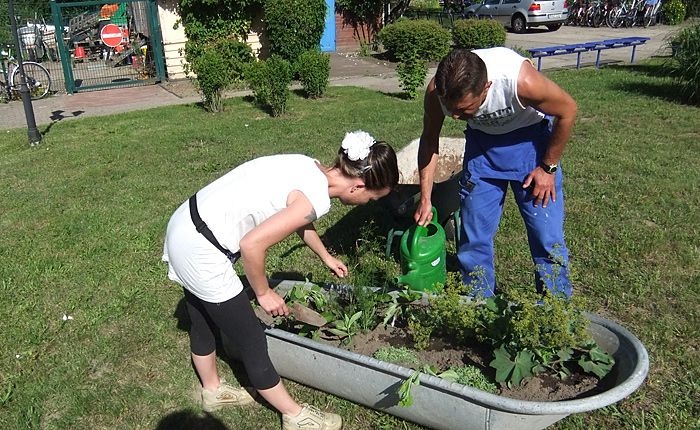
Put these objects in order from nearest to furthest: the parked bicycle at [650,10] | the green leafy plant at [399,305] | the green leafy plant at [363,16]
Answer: the green leafy plant at [399,305], the green leafy plant at [363,16], the parked bicycle at [650,10]

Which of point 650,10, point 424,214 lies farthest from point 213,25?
point 650,10

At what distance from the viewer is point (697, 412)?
8.47 feet

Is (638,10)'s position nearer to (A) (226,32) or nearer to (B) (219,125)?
(A) (226,32)

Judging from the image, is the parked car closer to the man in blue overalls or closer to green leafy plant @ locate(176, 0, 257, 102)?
green leafy plant @ locate(176, 0, 257, 102)

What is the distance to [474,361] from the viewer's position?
2.65 meters

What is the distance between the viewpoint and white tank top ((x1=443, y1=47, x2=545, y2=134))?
8.29 feet

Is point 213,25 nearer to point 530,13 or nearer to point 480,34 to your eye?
point 480,34

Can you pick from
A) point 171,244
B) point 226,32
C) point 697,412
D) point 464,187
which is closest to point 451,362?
point 464,187

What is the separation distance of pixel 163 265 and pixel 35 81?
29.7ft

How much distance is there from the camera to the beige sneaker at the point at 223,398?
9.07ft

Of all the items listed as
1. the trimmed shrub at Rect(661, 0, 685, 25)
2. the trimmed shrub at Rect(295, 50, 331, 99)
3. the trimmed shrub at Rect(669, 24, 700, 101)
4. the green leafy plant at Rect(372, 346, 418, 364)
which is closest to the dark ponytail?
the green leafy plant at Rect(372, 346, 418, 364)

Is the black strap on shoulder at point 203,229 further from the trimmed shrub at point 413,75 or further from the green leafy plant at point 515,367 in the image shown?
the trimmed shrub at point 413,75

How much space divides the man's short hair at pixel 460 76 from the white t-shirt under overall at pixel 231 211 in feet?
2.05

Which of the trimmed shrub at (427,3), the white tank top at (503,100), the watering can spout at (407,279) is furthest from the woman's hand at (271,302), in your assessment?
the trimmed shrub at (427,3)
